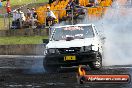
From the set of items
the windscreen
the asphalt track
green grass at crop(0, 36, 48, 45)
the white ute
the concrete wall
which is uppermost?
the windscreen

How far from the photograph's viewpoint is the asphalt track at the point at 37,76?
39.9ft

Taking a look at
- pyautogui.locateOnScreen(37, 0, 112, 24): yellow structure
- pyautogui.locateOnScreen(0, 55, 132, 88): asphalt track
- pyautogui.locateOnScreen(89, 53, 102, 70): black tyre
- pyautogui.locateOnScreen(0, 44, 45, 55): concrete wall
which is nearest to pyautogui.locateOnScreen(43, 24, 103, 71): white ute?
pyautogui.locateOnScreen(89, 53, 102, 70): black tyre

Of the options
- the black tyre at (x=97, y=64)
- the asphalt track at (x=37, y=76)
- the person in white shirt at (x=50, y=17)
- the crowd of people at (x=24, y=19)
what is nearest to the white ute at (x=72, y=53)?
the black tyre at (x=97, y=64)

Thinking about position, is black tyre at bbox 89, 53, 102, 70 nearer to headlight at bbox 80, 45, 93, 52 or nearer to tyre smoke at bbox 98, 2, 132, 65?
headlight at bbox 80, 45, 93, 52

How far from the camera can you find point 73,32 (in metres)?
16.8

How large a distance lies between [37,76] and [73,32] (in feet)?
9.17

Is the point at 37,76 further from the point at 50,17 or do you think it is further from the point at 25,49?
the point at 50,17

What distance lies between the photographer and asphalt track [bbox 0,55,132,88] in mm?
12148

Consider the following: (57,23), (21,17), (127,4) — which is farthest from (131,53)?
(21,17)

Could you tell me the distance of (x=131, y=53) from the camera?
20406mm

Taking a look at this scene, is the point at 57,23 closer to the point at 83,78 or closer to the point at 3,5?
the point at 3,5

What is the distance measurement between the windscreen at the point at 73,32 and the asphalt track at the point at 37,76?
4.18 feet

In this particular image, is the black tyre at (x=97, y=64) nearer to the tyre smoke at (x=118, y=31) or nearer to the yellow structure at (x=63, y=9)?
the tyre smoke at (x=118, y=31)

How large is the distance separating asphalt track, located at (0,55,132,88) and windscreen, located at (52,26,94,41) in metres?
1.27
